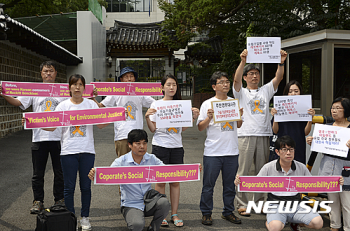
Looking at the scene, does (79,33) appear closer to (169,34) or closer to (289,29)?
(169,34)

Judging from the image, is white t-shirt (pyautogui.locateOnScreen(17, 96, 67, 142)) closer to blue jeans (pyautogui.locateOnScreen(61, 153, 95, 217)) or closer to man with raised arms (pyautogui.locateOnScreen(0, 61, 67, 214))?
man with raised arms (pyautogui.locateOnScreen(0, 61, 67, 214))

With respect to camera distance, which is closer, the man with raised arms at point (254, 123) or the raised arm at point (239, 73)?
the raised arm at point (239, 73)

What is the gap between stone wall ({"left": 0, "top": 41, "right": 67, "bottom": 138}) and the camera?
9.93 meters

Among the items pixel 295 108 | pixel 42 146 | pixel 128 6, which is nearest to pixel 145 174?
pixel 42 146

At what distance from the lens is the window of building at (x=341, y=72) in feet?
18.8

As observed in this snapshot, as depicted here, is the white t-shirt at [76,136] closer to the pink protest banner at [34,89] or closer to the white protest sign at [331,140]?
the pink protest banner at [34,89]

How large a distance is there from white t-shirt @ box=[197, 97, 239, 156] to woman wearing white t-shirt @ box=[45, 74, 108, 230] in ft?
4.72

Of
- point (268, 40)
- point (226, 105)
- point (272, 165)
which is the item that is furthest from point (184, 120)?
point (268, 40)

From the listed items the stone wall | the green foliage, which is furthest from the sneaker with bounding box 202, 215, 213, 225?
the green foliage

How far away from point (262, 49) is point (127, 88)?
1.92 m

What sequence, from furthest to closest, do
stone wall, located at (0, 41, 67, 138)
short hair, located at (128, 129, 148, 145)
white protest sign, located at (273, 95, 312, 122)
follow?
stone wall, located at (0, 41, 67, 138) < white protest sign, located at (273, 95, 312, 122) < short hair, located at (128, 129, 148, 145)

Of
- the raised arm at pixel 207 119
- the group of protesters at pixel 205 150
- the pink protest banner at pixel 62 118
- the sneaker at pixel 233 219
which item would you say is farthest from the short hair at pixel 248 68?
the pink protest banner at pixel 62 118

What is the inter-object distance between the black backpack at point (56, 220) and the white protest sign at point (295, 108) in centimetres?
280

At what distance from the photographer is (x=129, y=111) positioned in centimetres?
457
